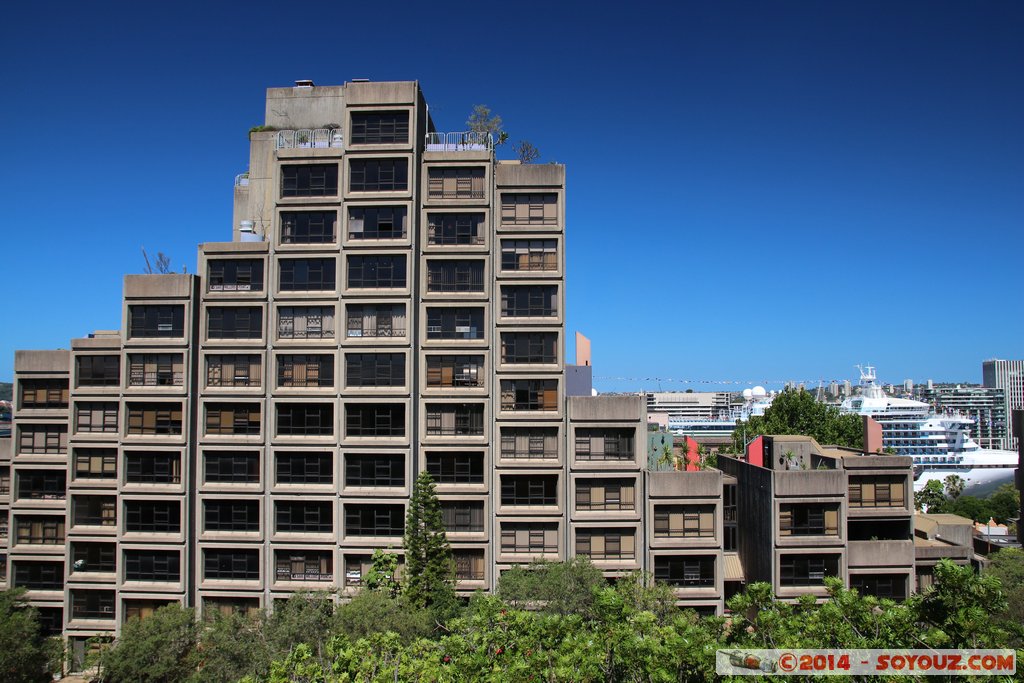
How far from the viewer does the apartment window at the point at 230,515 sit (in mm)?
44562

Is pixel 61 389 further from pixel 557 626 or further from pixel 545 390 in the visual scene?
pixel 557 626

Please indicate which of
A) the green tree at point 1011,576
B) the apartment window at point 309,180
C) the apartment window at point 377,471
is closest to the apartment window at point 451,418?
the apartment window at point 377,471

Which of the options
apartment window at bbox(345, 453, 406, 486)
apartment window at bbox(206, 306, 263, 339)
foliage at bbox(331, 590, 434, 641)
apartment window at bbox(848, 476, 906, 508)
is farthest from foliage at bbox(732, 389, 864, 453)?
apartment window at bbox(206, 306, 263, 339)

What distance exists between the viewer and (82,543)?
45062mm

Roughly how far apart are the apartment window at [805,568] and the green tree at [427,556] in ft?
72.8

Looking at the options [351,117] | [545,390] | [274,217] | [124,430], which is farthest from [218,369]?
[545,390]

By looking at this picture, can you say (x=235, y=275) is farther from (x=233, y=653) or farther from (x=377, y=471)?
(x=233, y=653)

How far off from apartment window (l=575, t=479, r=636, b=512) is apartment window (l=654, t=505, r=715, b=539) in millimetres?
2037

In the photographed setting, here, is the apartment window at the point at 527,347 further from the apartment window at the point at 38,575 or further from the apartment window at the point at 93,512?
the apartment window at the point at 38,575

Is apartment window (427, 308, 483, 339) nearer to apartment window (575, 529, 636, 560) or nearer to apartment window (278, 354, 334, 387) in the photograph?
apartment window (278, 354, 334, 387)

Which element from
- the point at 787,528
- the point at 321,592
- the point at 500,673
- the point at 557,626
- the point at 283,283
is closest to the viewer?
the point at 500,673

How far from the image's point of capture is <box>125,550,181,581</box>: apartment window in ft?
144

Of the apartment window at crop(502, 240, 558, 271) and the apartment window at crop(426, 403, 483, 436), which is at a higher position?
the apartment window at crop(502, 240, 558, 271)

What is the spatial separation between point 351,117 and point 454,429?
23.8 metres
